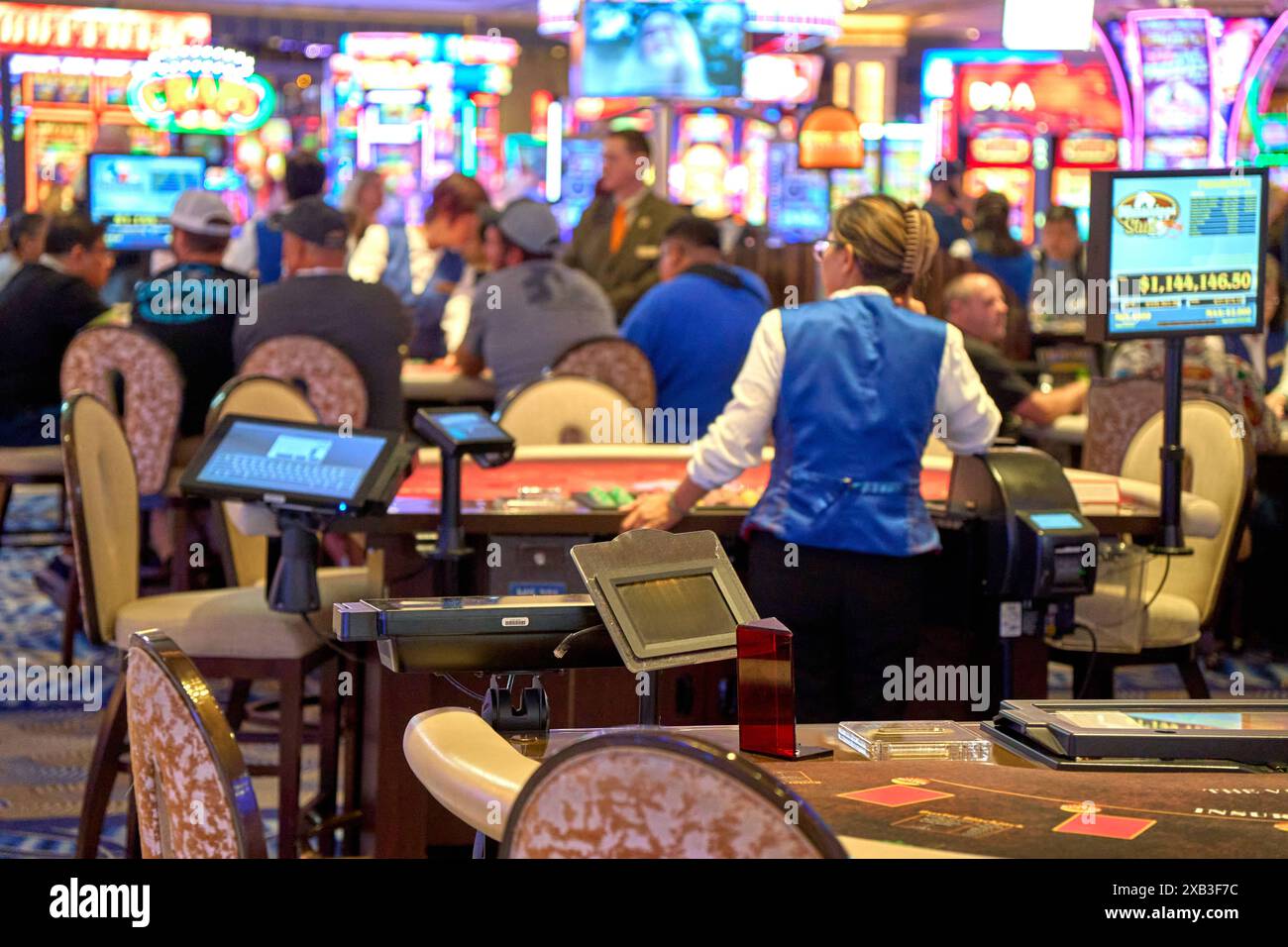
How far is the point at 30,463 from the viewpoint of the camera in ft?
19.6

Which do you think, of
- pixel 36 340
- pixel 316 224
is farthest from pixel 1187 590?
pixel 36 340

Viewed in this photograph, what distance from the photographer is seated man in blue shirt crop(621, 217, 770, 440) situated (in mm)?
5223

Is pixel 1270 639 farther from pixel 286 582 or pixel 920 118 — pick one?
pixel 920 118

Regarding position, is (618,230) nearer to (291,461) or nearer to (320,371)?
(320,371)

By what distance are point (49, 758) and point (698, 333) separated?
2191 millimetres

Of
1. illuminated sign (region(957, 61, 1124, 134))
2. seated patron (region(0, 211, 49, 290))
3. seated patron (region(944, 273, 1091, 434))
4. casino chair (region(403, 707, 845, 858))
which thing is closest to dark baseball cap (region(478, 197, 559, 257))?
seated patron (region(944, 273, 1091, 434))

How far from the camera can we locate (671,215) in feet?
23.8

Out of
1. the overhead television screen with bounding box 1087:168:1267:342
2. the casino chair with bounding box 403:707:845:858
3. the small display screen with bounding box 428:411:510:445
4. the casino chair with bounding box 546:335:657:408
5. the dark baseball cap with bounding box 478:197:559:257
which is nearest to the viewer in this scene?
the casino chair with bounding box 403:707:845:858

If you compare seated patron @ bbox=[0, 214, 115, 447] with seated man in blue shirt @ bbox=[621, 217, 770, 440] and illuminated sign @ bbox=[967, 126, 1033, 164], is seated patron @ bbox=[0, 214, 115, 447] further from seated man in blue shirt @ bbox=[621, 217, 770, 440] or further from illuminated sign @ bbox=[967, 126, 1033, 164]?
illuminated sign @ bbox=[967, 126, 1033, 164]

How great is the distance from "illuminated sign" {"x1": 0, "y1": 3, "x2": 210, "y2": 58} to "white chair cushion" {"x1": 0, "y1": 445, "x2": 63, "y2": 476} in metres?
8.04

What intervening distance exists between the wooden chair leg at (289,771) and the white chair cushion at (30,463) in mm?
2942

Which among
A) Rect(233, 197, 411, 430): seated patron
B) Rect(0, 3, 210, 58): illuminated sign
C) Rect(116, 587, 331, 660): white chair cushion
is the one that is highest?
Rect(0, 3, 210, 58): illuminated sign

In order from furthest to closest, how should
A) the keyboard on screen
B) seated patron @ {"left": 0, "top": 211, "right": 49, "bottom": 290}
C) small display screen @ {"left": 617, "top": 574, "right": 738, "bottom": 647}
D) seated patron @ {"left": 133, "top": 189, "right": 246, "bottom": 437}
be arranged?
1. seated patron @ {"left": 0, "top": 211, "right": 49, "bottom": 290}
2. seated patron @ {"left": 133, "top": 189, "right": 246, "bottom": 437}
3. the keyboard on screen
4. small display screen @ {"left": 617, "top": 574, "right": 738, "bottom": 647}
